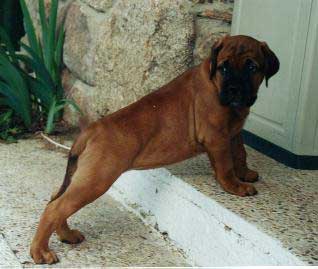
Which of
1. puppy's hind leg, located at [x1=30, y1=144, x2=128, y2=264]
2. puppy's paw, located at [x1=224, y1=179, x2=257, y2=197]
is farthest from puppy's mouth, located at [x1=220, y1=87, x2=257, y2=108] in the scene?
Answer: puppy's hind leg, located at [x1=30, y1=144, x2=128, y2=264]

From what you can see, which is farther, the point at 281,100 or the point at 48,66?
the point at 48,66

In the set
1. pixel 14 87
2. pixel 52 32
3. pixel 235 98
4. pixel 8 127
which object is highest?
pixel 235 98

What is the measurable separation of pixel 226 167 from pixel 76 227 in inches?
30.1

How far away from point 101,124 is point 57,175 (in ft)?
3.34

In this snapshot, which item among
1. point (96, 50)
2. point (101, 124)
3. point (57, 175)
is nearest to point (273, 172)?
point (101, 124)

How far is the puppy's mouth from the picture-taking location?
2641mm

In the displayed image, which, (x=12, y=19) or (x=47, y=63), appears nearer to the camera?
(x=47, y=63)

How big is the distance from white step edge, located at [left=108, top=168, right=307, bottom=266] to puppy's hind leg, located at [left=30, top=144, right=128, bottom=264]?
433 mm

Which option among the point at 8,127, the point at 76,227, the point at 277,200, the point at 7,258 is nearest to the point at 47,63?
the point at 8,127

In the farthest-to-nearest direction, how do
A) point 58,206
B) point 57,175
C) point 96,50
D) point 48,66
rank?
1. point 48,66
2. point 96,50
3. point 57,175
4. point 58,206

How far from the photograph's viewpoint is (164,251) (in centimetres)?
287

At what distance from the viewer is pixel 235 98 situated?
265 cm

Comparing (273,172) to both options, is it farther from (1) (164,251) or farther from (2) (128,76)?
(2) (128,76)

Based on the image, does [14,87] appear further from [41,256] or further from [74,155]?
[41,256]
